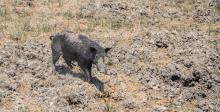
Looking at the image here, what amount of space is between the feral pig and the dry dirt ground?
14.2 inches

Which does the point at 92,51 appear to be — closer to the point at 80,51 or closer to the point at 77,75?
the point at 80,51

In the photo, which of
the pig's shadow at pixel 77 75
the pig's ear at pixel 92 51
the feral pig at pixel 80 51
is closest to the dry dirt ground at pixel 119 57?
the pig's shadow at pixel 77 75

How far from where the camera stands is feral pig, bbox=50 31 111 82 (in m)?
9.54

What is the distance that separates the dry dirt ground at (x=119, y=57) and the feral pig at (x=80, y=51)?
36 centimetres

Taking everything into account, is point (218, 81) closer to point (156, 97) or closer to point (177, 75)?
point (177, 75)

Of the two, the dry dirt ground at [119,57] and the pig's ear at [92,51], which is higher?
the pig's ear at [92,51]

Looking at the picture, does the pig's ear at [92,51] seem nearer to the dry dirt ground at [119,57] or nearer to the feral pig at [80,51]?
the feral pig at [80,51]

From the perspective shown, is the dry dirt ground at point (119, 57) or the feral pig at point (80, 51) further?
the dry dirt ground at point (119, 57)

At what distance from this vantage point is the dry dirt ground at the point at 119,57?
975 cm

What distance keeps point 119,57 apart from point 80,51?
6.24 feet

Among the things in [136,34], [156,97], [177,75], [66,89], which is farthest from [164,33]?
[66,89]

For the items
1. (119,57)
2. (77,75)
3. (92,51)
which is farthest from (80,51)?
(119,57)

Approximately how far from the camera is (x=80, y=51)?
991 cm

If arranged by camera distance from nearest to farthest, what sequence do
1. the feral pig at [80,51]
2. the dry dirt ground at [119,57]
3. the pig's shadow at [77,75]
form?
1. the feral pig at [80,51]
2. the dry dirt ground at [119,57]
3. the pig's shadow at [77,75]
